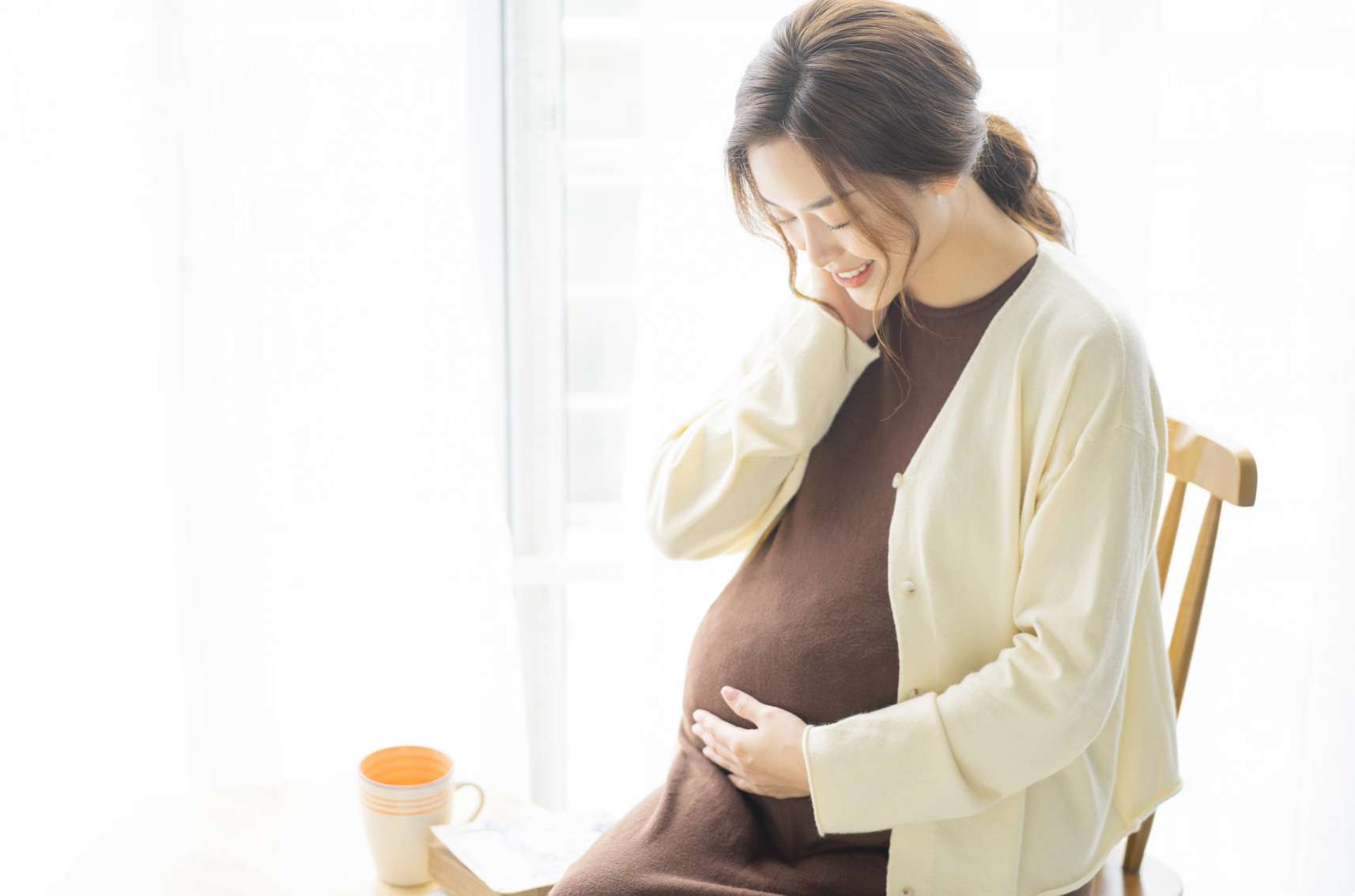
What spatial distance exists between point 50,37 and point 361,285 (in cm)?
51

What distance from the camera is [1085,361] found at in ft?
3.45

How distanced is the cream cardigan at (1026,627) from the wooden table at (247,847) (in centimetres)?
51

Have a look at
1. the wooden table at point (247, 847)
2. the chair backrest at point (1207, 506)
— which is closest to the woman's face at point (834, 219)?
the chair backrest at point (1207, 506)

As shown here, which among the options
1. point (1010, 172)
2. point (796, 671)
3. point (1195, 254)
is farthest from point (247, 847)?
point (1195, 254)

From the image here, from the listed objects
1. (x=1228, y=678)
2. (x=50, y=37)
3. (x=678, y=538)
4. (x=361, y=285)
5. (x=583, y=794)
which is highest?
(x=50, y=37)

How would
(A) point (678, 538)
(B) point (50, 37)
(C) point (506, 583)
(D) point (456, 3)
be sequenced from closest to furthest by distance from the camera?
(A) point (678, 538) < (B) point (50, 37) < (D) point (456, 3) < (C) point (506, 583)

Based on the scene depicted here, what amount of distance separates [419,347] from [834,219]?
36.2 inches

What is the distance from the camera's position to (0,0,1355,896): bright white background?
172cm

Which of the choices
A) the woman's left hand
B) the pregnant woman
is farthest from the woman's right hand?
the woman's left hand

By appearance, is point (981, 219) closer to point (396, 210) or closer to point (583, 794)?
point (396, 210)

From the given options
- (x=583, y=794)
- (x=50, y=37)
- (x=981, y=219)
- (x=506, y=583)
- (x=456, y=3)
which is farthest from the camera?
(x=583, y=794)

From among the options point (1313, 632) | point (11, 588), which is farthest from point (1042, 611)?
point (11, 588)

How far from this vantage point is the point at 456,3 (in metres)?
1.76

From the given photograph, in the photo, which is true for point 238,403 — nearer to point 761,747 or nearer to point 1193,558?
point 761,747
